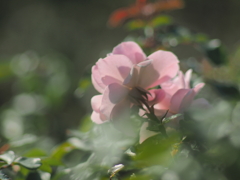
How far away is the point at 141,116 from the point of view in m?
0.48

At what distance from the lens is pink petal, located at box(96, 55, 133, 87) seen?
0.48 m

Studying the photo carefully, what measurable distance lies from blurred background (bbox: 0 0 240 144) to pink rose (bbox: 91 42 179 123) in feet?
3.22

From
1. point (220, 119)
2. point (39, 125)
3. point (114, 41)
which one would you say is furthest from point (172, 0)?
point (114, 41)

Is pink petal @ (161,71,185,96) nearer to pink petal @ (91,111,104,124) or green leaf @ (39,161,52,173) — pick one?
pink petal @ (91,111,104,124)

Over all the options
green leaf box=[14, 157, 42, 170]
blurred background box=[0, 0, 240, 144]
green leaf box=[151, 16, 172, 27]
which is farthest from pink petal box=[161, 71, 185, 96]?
blurred background box=[0, 0, 240, 144]

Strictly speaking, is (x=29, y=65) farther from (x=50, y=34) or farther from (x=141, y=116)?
(x=50, y=34)

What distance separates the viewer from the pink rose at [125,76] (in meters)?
0.48

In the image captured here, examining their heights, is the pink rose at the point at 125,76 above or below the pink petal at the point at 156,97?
above

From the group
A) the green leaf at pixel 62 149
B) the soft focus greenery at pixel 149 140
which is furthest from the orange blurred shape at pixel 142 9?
the green leaf at pixel 62 149

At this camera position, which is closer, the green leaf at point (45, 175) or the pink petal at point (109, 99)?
the pink petal at point (109, 99)

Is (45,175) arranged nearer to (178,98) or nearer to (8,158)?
(8,158)

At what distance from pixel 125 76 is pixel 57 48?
282 centimetres

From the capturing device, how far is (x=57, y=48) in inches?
126

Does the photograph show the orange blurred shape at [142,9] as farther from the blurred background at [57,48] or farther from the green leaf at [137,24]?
the blurred background at [57,48]
